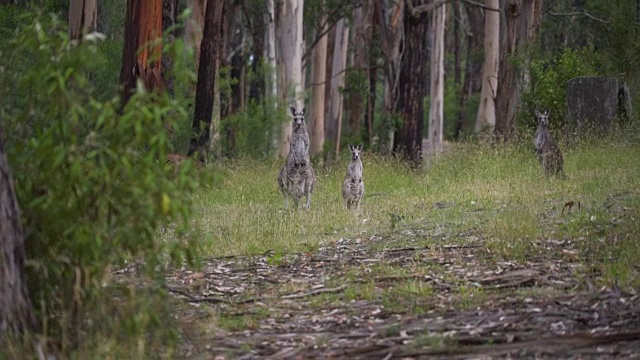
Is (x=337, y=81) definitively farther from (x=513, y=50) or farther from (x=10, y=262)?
(x=10, y=262)

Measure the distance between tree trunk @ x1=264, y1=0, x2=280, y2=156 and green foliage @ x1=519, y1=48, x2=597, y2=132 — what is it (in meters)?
7.10

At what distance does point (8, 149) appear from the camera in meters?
7.51

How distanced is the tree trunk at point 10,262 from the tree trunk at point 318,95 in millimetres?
25597

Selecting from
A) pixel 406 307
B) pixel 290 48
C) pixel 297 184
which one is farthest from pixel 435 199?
pixel 290 48

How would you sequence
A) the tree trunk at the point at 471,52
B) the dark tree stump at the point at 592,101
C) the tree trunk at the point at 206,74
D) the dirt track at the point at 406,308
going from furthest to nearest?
the tree trunk at the point at 471,52 < the tree trunk at the point at 206,74 < the dark tree stump at the point at 592,101 < the dirt track at the point at 406,308

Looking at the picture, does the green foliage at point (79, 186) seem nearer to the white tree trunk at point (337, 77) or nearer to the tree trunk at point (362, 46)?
the tree trunk at point (362, 46)

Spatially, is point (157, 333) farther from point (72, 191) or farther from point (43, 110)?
point (43, 110)

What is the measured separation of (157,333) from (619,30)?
19929 mm

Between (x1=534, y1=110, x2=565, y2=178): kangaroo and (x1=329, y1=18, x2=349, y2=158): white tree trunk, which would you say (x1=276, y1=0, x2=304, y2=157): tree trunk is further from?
(x1=534, y1=110, x2=565, y2=178): kangaroo

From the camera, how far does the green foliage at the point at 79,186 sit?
6820 mm

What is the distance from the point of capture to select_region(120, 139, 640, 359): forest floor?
7.27 meters

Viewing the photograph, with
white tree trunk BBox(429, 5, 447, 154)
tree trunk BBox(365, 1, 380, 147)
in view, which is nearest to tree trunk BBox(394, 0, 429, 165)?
tree trunk BBox(365, 1, 380, 147)

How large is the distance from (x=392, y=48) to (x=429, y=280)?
21.2 m

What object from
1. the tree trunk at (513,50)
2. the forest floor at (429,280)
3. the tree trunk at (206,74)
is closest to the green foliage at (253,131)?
the tree trunk at (206,74)
